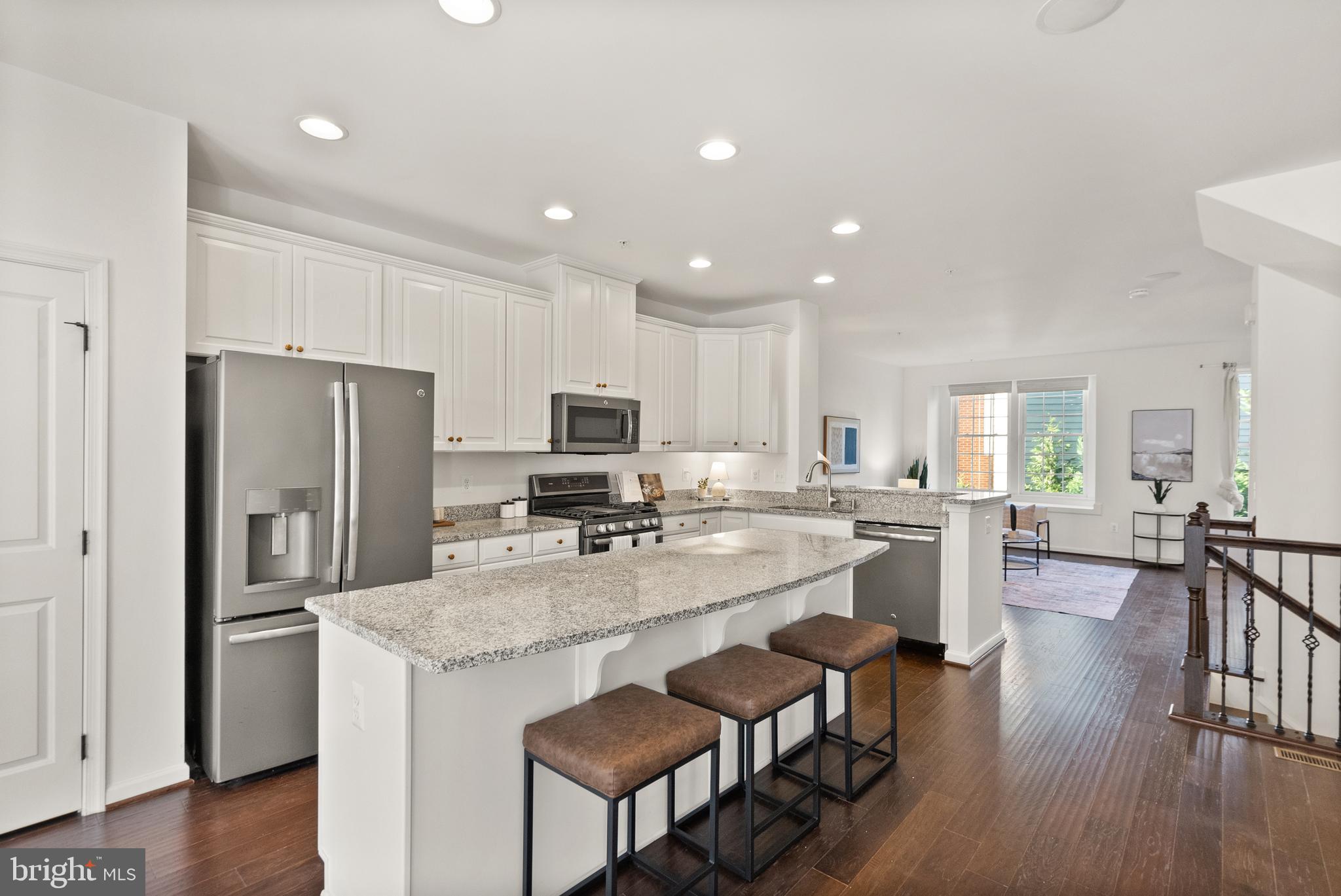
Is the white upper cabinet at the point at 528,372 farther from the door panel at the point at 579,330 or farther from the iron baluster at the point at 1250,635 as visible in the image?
the iron baluster at the point at 1250,635

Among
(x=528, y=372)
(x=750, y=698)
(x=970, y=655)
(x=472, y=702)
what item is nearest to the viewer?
Result: (x=472, y=702)

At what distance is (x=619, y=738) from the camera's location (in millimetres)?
1593

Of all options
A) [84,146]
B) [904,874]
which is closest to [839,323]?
[904,874]

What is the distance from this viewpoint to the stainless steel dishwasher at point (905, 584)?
4152mm

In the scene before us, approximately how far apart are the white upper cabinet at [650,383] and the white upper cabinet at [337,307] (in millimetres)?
Result: 1965

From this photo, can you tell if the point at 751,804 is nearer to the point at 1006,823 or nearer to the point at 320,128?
the point at 1006,823

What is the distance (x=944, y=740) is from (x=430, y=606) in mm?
2468

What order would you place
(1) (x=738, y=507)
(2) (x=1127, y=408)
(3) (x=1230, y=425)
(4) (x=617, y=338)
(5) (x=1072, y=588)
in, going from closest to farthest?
(4) (x=617, y=338) → (1) (x=738, y=507) → (5) (x=1072, y=588) → (3) (x=1230, y=425) → (2) (x=1127, y=408)

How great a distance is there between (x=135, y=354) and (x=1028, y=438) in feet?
30.6

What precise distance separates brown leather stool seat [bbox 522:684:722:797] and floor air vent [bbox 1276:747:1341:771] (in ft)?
9.21

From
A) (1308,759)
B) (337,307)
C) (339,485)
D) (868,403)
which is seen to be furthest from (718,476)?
(1308,759)

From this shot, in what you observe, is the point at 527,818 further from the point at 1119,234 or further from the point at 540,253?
the point at 1119,234

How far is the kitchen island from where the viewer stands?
1.54 meters

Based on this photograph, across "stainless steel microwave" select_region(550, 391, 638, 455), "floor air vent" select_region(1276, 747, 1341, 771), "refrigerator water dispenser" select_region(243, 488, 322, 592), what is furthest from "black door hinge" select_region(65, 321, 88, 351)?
"floor air vent" select_region(1276, 747, 1341, 771)
